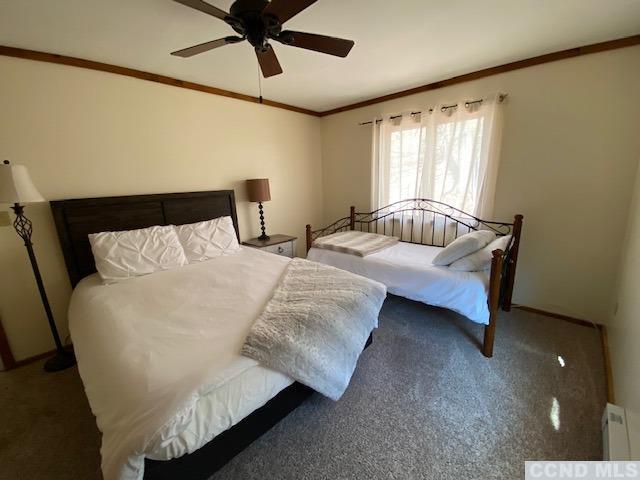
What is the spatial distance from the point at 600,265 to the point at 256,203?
3.63 metres

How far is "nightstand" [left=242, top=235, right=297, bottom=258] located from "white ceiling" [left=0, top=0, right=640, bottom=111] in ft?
5.84

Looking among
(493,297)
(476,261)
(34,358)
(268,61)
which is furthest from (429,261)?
(34,358)

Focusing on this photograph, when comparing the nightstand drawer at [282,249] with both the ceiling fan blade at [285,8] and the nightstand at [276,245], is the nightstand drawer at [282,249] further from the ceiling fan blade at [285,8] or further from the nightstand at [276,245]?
the ceiling fan blade at [285,8]

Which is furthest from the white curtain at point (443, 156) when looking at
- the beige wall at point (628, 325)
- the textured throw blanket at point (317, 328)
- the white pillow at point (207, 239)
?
the white pillow at point (207, 239)

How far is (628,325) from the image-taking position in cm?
156

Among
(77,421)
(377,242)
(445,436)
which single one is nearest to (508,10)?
(377,242)

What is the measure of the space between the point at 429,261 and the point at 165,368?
2178mm

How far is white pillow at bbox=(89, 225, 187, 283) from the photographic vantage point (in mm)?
2045

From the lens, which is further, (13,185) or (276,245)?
(276,245)

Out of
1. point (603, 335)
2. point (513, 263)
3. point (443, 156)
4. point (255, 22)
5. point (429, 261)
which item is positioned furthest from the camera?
point (443, 156)

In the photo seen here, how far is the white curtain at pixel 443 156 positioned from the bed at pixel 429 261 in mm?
156

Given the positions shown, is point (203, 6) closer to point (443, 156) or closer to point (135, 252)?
point (135, 252)

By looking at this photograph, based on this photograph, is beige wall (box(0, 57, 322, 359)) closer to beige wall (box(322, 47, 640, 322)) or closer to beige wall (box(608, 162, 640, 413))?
beige wall (box(322, 47, 640, 322))

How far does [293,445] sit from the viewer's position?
1.40 meters
